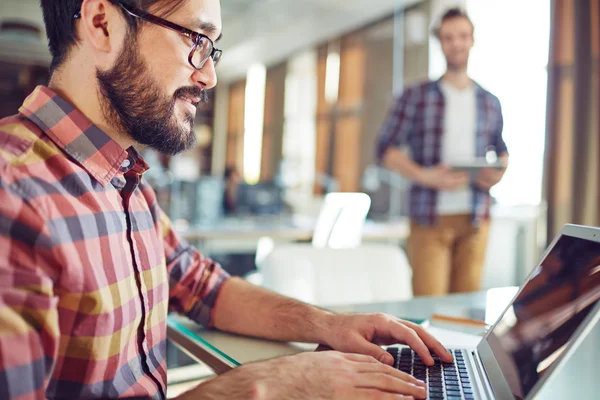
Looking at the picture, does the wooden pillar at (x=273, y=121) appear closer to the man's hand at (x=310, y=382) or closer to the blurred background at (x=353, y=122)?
the blurred background at (x=353, y=122)

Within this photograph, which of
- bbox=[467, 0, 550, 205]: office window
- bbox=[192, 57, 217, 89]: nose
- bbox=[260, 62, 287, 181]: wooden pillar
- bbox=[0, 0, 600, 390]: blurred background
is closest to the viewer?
bbox=[192, 57, 217, 89]: nose

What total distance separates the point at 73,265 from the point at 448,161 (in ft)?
5.92

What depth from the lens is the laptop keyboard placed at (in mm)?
730

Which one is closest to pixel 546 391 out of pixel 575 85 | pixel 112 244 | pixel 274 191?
pixel 112 244

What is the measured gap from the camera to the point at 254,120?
35.1 feet

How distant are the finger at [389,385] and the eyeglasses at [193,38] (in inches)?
23.3

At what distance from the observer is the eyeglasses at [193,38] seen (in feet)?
2.86

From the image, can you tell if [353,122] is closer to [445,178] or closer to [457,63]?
[457,63]

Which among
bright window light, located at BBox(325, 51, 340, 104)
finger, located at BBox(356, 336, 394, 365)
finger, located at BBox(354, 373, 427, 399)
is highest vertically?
bright window light, located at BBox(325, 51, 340, 104)

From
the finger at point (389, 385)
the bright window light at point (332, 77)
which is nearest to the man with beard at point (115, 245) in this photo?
the finger at point (389, 385)

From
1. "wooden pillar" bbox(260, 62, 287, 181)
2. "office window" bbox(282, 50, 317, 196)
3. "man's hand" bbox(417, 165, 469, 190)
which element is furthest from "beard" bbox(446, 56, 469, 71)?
"wooden pillar" bbox(260, 62, 287, 181)

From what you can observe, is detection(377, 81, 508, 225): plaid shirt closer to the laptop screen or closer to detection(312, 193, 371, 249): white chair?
the laptop screen

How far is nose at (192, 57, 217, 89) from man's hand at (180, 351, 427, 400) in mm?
514

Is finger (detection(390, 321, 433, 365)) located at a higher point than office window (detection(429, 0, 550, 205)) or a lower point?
lower
